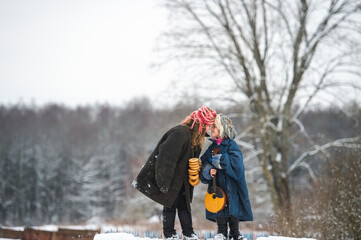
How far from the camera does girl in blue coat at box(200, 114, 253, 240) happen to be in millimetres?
4180

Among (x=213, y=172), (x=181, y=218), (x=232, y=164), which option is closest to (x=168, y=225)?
(x=181, y=218)

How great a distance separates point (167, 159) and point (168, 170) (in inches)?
5.3

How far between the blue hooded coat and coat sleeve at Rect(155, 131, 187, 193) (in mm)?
409

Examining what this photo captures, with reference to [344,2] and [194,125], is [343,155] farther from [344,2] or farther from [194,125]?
[344,2]

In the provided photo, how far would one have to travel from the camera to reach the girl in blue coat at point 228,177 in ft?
13.7

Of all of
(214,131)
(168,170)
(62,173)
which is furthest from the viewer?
(62,173)

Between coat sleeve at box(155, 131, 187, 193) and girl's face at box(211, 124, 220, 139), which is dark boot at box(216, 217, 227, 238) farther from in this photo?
girl's face at box(211, 124, 220, 139)

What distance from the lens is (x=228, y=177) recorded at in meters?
4.31

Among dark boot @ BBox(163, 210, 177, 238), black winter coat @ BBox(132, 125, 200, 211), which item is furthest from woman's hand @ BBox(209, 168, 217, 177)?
dark boot @ BBox(163, 210, 177, 238)

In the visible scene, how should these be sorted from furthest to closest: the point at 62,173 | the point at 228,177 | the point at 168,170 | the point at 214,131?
1. the point at 62,173
2. the point at 214,131
3. the point at 228,177
4. the point at 168,170

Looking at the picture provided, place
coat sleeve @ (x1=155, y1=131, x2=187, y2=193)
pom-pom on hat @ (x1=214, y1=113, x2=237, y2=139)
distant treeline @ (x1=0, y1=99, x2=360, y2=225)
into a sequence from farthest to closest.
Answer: distant treeline @ (x1=0, y1=99, x2=360, y2=225)
pom-pom on hat @ (x1=214, y1=113, x2=237, y2=139)
coat sleeve @ (x1=155, y1=131, x2=187, y2=193)

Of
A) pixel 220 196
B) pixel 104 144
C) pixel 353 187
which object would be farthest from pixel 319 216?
pixel 104 144

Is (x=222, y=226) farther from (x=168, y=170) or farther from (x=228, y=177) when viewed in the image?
(x=168, y=170)

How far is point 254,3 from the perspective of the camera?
11.3m
